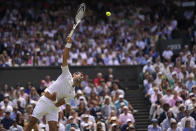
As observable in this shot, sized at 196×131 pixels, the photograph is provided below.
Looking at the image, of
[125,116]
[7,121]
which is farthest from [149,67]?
[7,121]

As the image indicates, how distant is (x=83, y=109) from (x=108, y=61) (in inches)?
222

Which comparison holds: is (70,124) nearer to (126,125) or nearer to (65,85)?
(126,125)

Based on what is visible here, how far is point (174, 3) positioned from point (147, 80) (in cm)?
1069

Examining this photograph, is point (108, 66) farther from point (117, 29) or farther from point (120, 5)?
point (120, 5)

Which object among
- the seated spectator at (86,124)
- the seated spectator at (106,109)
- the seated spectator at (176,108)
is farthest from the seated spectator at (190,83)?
the seated spectator at (86,124)

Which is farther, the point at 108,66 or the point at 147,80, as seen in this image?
the point at 108,66

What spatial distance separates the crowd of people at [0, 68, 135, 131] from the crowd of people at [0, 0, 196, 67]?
2.27 m

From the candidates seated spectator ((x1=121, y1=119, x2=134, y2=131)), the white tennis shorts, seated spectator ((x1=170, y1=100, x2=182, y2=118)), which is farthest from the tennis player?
seated spectator ((x1=170, y1=100, x2=182, y2=118))

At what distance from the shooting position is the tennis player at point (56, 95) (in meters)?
12.8

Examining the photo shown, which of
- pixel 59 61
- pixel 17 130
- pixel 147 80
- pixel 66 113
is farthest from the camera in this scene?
pixel 59 61

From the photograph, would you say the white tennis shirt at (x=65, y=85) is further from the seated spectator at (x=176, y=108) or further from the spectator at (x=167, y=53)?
the spectator at (x=167, y=53)

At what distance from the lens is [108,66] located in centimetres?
2403

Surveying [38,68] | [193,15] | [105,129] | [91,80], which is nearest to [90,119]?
[105,129]

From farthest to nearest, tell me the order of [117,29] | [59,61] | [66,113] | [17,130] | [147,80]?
[117,29]
[59,61]
[147,80]
[66,113]
[17,130]
